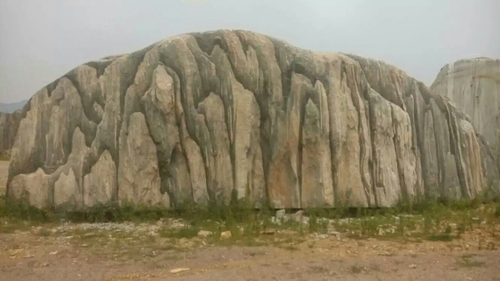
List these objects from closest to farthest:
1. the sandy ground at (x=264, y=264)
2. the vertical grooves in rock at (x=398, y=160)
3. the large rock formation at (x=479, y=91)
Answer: the sandy ground at (x=264, y=264) < the vertical grooves in rock at (x=398, y=160) < the large rock formation at (x=479, y=91)

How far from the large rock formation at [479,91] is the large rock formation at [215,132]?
16.9ft

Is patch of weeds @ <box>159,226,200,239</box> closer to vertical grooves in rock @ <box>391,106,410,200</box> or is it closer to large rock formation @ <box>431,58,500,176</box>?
vertical grooves in rock @ <box>391,106,410,200</box>

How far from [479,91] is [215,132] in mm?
7795

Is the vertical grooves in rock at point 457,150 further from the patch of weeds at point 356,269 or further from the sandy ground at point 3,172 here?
the sandy ground at point 3,172

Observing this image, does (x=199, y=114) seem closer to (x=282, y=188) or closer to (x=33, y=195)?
(x=282, y=188)

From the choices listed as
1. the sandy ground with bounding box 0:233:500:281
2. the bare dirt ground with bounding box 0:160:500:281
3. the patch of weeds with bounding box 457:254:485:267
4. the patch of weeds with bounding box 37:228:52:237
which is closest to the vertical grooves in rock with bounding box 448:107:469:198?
the bare dirt ground with bounding box 0:160:500:281

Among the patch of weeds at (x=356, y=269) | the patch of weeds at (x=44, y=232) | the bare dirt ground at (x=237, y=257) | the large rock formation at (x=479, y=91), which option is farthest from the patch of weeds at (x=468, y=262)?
the large rock formation at (x=479, y=91)

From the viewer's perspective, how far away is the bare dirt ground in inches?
187

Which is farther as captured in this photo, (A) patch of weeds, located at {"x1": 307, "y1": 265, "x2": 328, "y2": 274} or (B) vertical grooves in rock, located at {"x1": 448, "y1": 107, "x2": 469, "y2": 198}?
(B) vertical grooves in rock, located at {"x1": 448, "y1": 107, "x2": 469, "y2": 198}

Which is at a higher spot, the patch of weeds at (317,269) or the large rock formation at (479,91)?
the large rock formation at (479,91)

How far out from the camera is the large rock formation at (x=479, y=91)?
42.7ft

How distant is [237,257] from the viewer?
5410 millimetres

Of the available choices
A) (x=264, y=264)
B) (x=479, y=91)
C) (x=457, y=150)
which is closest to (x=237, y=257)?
(x=264, y=264)

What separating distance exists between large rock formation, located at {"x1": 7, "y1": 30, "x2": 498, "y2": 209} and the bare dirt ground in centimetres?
127
